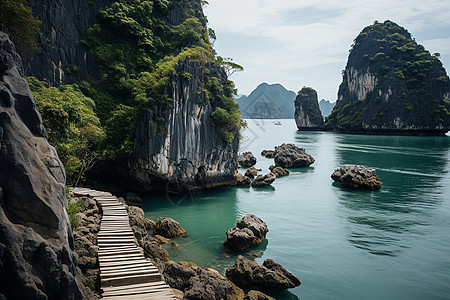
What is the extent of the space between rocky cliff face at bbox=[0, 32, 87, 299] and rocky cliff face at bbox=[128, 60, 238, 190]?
1384 centimetres

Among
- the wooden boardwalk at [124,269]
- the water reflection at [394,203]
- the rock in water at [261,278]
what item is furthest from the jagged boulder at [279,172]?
the wooden boardwalk at [124,269]

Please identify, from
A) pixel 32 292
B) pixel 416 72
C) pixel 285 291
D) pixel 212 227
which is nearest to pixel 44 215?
pixel 32 292

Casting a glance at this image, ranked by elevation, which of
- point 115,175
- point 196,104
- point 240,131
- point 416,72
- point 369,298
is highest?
point 416,72

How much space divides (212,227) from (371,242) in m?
8.78

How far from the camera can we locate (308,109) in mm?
106812

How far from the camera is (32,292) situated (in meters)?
4.84

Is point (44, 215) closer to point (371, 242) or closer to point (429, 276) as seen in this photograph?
point (429, 276)

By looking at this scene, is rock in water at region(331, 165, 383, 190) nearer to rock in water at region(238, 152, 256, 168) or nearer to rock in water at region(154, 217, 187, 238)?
rock in water at region(238, 152, 256, 168)

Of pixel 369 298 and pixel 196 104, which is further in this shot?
pixel 196 104

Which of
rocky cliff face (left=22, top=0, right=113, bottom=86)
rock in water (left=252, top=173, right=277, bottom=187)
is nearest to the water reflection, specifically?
rock in water (left=252, top=173, right=277, bottom=187)

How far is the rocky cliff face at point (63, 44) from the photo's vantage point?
900 inches

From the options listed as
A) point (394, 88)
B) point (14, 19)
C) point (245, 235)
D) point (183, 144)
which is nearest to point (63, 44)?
point (183, 144)

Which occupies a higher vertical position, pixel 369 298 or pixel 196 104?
pixel 196 104

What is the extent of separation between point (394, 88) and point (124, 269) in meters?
91.4
